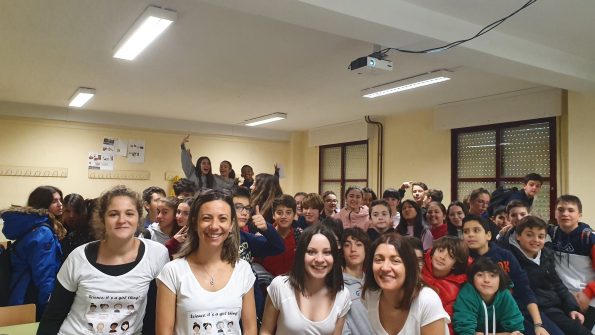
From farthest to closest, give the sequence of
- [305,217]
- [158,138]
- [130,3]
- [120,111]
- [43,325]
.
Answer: [158,138] → [120,111] → [305,217] → [130,3] → [43,325]

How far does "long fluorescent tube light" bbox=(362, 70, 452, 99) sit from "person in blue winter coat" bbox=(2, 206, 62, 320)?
154 inches

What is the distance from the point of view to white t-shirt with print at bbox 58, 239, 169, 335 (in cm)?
168

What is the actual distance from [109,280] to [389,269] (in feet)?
3.95

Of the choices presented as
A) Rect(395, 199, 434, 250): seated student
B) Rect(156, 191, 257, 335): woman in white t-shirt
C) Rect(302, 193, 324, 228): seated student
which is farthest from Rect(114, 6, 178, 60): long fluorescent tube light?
Rect(395, 199, 434, 250): seated student

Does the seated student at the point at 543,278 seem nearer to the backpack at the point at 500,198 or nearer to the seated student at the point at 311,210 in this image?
the backpack at the point at 500,198

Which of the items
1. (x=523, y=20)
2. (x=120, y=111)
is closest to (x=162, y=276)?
(x=523, y=20)

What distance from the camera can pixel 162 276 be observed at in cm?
171

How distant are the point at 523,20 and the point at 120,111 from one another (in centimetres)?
645

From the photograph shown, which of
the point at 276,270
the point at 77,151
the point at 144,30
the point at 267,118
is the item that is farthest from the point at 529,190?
the point at 77,151

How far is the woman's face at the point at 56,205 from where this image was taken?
2.92 m

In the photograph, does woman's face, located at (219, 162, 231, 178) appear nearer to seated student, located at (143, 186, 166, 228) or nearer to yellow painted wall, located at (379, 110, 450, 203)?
seated student, located at (143, 186, 166, 228)

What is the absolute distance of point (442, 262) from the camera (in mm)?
2533

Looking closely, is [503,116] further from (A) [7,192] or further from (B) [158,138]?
(A) [7,192]

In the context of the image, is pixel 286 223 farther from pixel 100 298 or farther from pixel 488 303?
pixel 100 298
